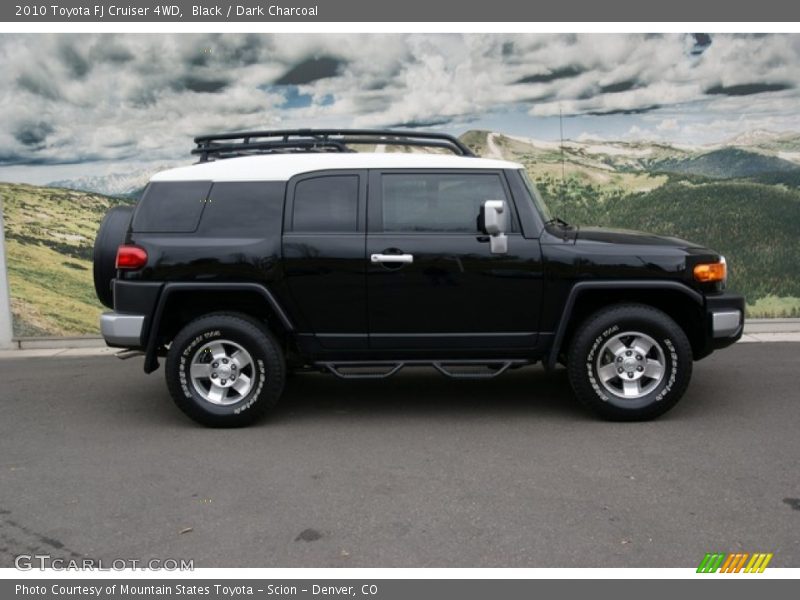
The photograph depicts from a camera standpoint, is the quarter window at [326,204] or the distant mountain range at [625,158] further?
the distant mountain range at [625,158]

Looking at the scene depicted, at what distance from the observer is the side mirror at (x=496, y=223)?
480 centimetres

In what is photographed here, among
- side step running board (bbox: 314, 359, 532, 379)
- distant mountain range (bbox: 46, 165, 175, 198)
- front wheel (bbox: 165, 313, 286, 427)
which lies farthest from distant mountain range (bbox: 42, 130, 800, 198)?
front wheel (bbox: 165, 313, 286, 427)

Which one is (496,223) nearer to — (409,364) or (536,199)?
(536,199)

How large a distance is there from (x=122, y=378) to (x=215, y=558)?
4126 millimetres

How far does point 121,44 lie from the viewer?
8539 mm

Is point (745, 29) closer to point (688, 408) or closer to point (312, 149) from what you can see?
point (688, 408)

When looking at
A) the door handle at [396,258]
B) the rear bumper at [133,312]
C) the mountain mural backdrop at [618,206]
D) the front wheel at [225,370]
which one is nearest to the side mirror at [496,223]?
the door handle at [396,258]

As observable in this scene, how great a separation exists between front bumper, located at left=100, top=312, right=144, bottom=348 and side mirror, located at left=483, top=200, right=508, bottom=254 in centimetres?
253

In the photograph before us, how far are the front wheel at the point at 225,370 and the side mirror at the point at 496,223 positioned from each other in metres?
1.72

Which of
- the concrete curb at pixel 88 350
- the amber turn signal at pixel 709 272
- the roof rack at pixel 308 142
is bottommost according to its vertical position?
the concrete curb at pixel 88 350

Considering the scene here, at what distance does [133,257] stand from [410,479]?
8.34 ft

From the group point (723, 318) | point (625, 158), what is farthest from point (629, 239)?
point (625, 158)

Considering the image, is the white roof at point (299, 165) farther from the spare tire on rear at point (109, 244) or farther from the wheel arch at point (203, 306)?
the wheel arch at point (203, 306)

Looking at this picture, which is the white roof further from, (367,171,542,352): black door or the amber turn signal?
the amber turn signal
